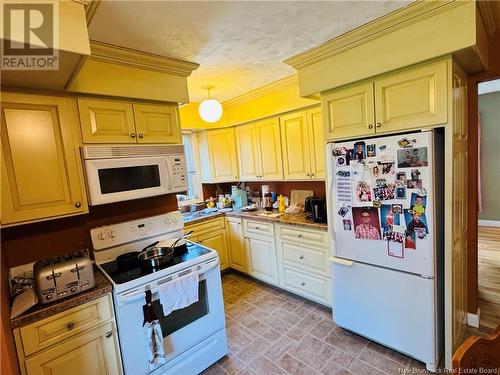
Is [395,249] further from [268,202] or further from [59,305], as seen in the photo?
[59,305]

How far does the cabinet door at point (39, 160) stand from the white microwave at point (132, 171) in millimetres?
90

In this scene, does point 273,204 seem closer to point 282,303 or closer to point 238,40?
point 282,303

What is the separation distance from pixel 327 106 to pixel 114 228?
1978 millimetres

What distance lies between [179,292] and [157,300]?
0.15 meters

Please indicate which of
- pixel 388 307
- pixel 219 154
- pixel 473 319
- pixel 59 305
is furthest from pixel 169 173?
pixel 473 319

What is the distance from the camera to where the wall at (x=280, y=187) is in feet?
10.3

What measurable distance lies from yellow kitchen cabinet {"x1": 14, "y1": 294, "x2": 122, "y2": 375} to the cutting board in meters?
2.33

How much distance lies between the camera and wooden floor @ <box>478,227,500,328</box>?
2.37 metres

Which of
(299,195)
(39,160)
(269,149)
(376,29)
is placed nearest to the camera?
(39,160)

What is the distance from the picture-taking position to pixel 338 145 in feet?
6.60

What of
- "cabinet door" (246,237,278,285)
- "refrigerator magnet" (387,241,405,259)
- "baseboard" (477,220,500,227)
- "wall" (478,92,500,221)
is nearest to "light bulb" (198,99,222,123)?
"cabinet door" (246,237,278,285)

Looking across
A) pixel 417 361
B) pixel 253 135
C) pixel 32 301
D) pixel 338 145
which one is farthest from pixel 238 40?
pixel 417 361

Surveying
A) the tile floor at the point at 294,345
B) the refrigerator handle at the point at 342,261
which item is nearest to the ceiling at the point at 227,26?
the refrigerator handle at the point at 342,261

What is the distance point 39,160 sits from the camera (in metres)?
1.55
